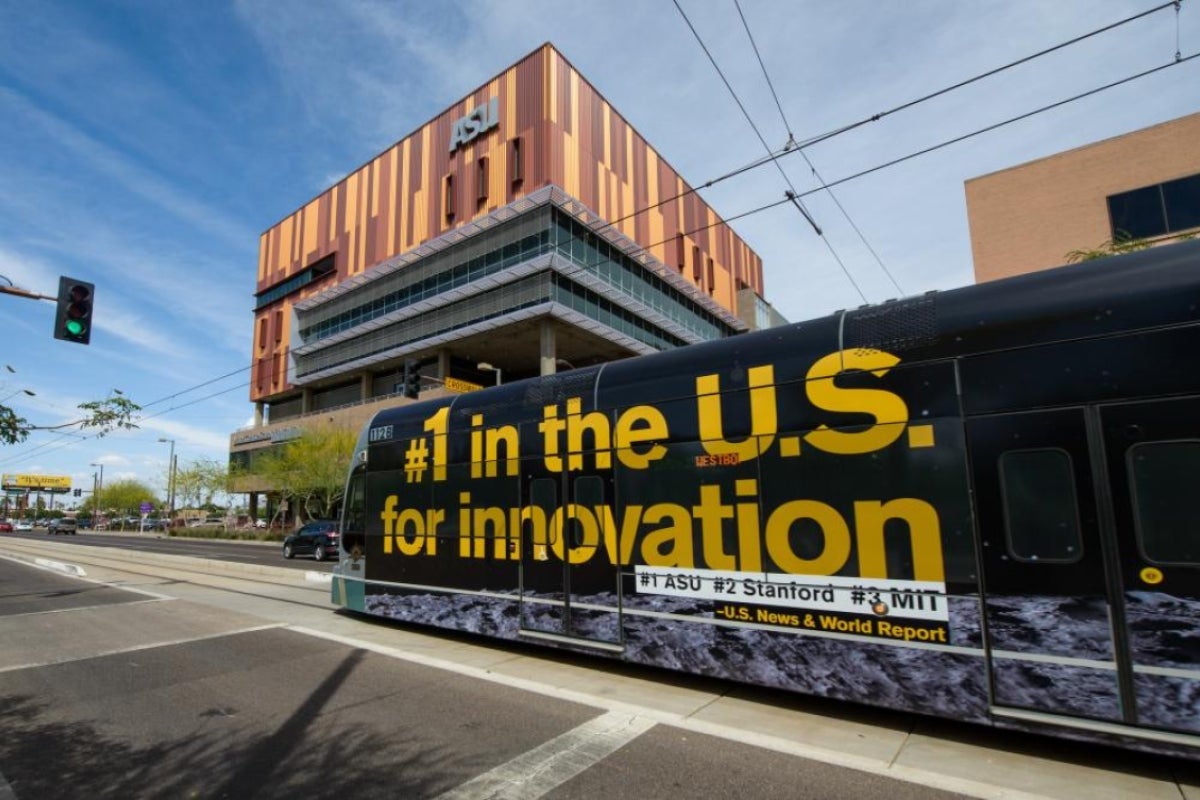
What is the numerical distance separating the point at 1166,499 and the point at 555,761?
13.7ft

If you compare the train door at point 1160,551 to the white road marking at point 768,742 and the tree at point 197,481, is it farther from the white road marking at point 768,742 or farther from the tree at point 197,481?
the tree at point 197,481

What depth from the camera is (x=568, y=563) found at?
6.75 m

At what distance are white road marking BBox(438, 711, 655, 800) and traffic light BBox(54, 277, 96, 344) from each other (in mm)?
11048

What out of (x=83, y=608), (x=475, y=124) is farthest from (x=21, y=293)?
(x=475, y=124)

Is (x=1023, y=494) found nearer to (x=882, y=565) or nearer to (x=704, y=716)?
(x=882, y=565)

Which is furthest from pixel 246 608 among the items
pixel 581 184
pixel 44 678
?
pixel 581 184

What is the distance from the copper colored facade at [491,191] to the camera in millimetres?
38125

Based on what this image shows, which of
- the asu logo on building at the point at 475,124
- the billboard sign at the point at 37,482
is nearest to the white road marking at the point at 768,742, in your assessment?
the asu logo on building at the point at 475,124

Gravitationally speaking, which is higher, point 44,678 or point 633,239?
point 633,239

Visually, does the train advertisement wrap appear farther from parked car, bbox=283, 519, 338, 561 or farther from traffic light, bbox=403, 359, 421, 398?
parked car, bbox=283, 519, 338, 561

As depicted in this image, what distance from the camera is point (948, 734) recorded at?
477 cm

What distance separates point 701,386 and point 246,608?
9856 mm

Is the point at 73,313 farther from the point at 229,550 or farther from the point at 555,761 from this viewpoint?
the point at 229,550

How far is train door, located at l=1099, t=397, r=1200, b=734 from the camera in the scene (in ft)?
12.0
